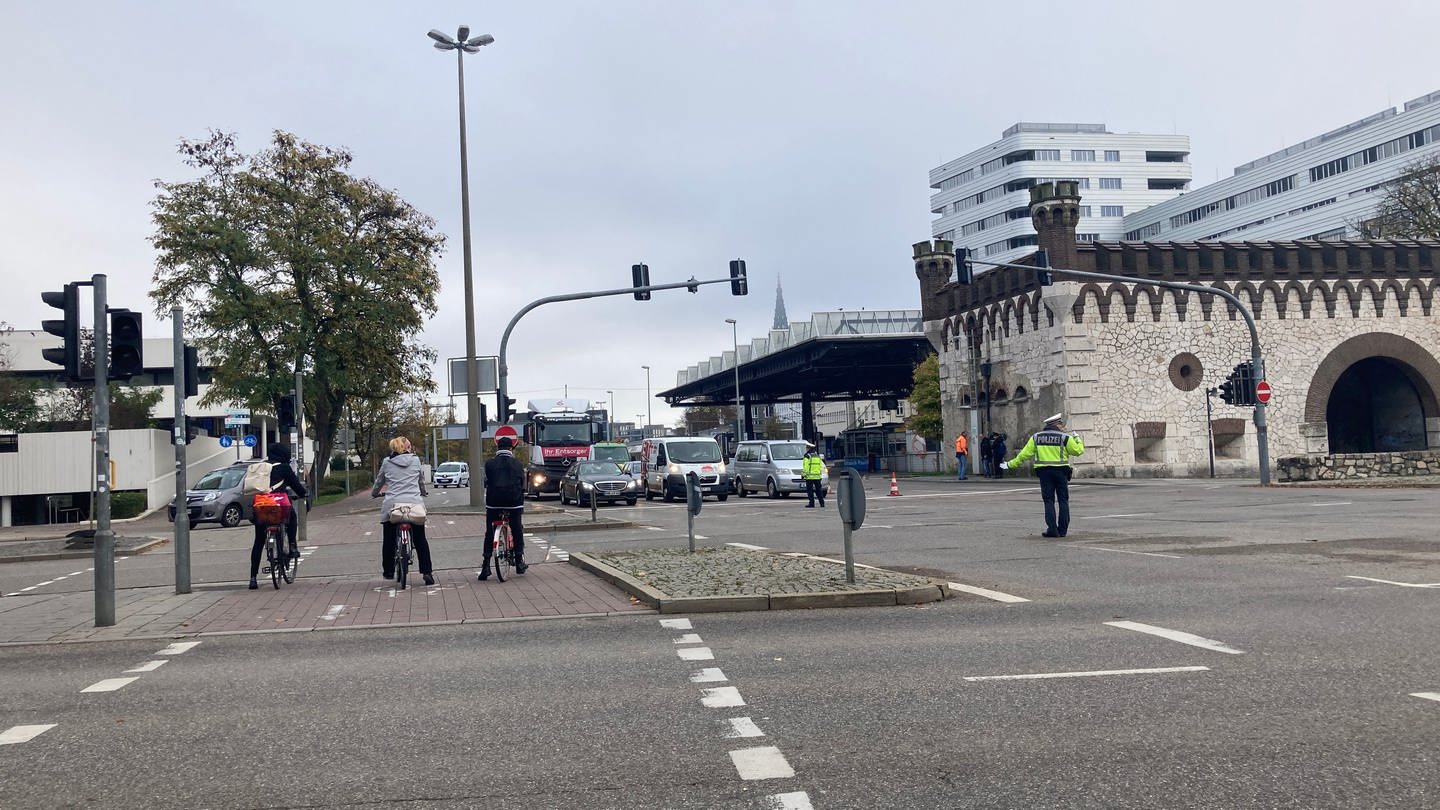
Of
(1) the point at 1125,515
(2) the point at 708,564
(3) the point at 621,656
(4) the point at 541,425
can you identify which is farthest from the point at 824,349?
(3) the point at 621,656

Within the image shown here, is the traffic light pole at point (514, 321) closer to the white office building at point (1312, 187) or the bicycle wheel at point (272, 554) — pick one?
the bicycle wheel at point (272, 554)

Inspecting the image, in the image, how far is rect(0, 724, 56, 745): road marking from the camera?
6.05 m

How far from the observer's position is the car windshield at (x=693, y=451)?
1489 inches

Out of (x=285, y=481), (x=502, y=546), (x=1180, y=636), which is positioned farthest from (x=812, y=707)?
(x=285, y=481)

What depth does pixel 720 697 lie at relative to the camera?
261 inches

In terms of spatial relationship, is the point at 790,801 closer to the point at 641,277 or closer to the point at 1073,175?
the point at 641,277

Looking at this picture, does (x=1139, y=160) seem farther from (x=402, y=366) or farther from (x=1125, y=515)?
(x=1125, y=515)

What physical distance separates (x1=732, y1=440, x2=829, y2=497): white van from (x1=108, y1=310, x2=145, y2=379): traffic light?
2561 cm

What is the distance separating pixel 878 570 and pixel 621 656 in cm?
503

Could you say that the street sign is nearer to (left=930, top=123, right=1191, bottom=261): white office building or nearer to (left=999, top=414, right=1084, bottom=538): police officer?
(left=999, top=414, right=1084, bottom=538): police officer

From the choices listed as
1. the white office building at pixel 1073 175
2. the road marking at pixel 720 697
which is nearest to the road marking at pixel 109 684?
the road marking at pixel 720 697

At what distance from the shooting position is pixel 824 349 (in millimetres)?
63969

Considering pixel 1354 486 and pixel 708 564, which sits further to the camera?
pixel 1354 486

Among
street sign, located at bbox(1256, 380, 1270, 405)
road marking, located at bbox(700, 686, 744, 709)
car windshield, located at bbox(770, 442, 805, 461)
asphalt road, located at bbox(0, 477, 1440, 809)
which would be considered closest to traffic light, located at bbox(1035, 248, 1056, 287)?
street sign, located at bbox(1256, 380, 1270, 405)
